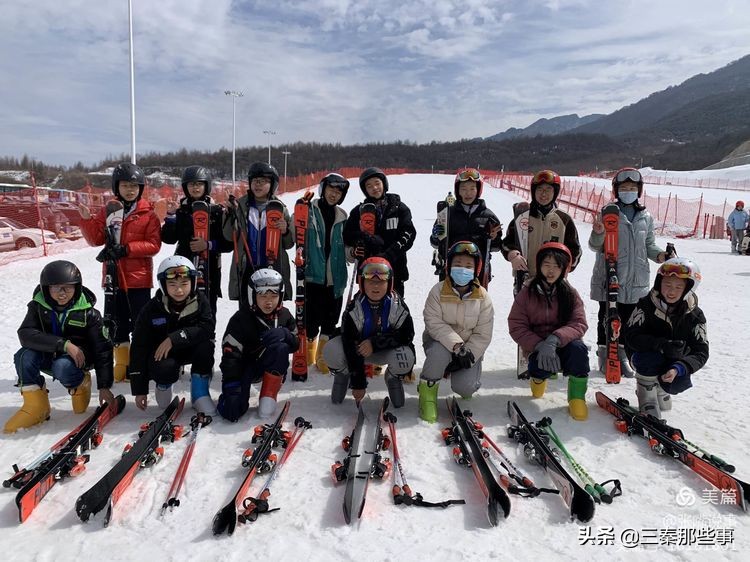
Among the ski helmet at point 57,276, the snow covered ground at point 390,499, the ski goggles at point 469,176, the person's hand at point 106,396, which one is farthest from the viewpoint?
the ski goggles at point 469,176

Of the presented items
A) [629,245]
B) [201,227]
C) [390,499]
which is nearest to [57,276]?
[201,227]

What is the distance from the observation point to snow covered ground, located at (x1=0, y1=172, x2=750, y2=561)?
2463mm

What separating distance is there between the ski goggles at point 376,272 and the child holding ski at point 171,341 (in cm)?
140

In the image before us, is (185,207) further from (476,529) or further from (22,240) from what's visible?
(22,240)

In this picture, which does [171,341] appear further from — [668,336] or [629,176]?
[629,176]

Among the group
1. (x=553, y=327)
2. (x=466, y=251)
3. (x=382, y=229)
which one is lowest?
(x=553, y=327)

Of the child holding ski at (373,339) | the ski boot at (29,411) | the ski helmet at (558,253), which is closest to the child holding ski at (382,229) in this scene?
the child holding ski at (373,339)

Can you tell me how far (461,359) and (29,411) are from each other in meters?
3.37

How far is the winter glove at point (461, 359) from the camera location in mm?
4008

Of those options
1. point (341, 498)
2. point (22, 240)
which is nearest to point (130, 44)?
point (22, 240)

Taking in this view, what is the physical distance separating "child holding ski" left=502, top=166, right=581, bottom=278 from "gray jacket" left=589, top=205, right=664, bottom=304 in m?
0.32

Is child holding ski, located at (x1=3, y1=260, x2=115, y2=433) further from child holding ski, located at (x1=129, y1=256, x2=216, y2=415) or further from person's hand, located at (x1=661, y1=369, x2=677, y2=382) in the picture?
person's hand, located at (x1=661, y1=369, x2=677, y2=382)

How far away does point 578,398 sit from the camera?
4.02 metres

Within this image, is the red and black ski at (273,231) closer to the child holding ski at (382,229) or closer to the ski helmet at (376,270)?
the child holding ski at (382,229)
